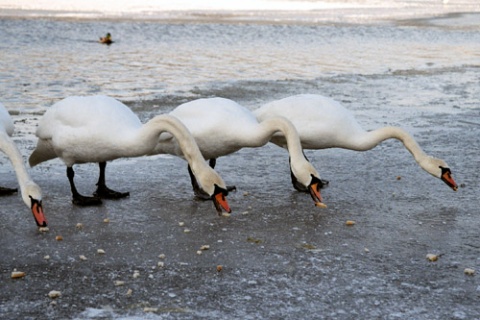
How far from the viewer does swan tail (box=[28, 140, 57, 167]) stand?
767cm

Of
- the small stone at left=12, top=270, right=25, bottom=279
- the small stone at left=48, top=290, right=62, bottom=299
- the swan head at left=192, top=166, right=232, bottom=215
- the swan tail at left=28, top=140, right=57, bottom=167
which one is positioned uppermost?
the swan head at left=192, top=166, right=232, bottom=215

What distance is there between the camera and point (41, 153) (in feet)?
25.7

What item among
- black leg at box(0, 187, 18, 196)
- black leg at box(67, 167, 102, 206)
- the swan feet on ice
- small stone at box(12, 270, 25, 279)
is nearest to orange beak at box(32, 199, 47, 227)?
small stone at box(12, 270, 25, 279)

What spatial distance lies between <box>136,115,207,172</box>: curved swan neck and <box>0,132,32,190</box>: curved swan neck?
1008 millimetres

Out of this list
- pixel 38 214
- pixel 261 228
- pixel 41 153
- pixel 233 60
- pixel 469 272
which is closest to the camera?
pixel 469 272

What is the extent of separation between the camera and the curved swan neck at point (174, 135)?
622 centimetres

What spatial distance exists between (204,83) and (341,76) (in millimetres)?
2998

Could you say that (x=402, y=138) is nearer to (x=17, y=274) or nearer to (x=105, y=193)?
(x=105, y=193)

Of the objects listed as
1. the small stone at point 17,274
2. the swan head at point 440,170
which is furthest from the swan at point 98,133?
the swan head at point 440,170

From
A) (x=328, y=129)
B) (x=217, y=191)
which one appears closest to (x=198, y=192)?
(x=328, y=129)

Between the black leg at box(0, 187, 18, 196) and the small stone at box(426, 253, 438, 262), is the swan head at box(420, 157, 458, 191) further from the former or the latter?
the black leg at box(0, 187, 18, 196)

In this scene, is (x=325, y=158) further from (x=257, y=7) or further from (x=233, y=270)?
(x=257, y=7)

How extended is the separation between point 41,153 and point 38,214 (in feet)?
7.53

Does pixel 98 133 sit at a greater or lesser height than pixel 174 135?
lesser
